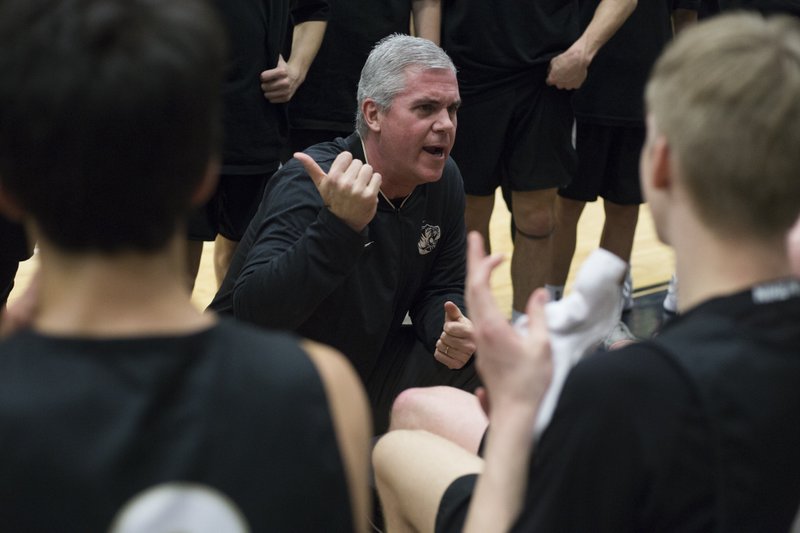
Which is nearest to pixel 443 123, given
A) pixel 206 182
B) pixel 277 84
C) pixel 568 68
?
pixel 277 84

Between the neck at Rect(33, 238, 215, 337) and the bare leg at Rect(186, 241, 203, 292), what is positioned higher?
the neck at Rect(33, 238, 215, 337)

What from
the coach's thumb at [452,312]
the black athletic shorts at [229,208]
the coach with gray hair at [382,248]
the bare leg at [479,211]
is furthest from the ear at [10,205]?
the bare leg at [479,211]

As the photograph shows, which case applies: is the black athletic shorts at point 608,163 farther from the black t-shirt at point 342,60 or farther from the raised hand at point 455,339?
the raised hand at point 455,339

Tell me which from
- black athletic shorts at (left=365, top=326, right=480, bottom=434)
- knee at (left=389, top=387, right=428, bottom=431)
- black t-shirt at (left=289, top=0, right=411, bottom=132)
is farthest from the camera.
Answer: black t-shirt at (left=289, top=0, right=411, bottom=132)

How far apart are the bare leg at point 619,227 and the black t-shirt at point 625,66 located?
32 centimetres

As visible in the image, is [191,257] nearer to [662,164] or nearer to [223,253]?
[223,253]

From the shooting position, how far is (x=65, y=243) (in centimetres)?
98

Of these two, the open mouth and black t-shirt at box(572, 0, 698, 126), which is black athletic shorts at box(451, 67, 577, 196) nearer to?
black t-shirt at box(572, 0, 698, 126)

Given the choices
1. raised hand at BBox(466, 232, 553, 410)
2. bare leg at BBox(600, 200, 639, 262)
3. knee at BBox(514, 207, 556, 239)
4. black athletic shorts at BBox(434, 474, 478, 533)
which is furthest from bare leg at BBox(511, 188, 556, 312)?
raised hand at BBox(466, 232, 553, 410)

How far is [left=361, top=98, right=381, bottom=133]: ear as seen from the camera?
2758mm

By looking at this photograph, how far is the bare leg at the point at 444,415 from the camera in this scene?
2.06 m

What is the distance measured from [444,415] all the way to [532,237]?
179 centimetres

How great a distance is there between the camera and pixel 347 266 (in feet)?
7.89

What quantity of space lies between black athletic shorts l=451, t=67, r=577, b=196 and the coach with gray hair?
2.75ft
